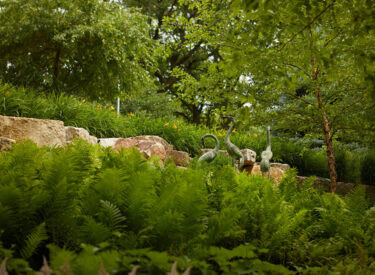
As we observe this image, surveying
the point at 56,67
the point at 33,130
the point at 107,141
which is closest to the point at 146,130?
the point at 107,141

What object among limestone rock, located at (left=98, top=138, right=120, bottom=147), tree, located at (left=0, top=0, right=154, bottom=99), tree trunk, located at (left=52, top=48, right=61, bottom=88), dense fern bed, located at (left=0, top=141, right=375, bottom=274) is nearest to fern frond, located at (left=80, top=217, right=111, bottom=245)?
dense fern bed, located at (left=0, top=141, right=375, bottom=274)

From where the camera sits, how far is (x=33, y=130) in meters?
4.67

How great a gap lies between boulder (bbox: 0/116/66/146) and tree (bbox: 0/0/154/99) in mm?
4379

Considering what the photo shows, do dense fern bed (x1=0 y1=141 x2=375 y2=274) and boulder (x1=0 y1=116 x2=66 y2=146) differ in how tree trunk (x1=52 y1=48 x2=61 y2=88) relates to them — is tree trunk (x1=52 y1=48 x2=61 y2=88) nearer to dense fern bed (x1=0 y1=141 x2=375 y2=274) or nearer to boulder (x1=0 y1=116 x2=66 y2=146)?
boulder (x1=0 y1=116 x2=66 y2=146)

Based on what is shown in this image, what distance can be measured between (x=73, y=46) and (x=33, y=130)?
203 inches

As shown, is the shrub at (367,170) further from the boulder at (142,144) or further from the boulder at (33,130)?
the boulder at (33,130)

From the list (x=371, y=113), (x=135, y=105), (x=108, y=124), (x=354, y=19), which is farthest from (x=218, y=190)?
(x=135, y=105)

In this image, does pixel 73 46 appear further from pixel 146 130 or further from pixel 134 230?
pixel 134 230

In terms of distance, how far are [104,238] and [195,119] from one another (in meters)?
22.7

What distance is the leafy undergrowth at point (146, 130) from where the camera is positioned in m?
6.53

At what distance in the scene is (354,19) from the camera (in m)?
2.01

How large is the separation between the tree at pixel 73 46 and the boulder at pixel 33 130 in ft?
14.4

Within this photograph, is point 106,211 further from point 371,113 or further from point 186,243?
point 371,113

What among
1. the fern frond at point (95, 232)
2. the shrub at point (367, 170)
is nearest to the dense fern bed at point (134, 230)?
the fern frond at point (95, 232)
